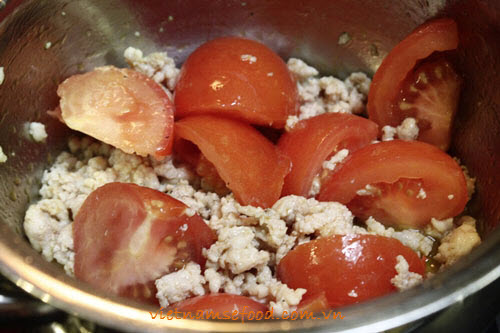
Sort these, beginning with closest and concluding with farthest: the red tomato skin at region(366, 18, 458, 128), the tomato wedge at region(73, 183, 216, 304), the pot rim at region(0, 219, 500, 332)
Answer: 1. the pot rim at region(0, 219, 500, 332)
2. the tomato wedge at region(73, 183, 216, 304)
3. the red tomato skin at region(366, 18, 458, 128)

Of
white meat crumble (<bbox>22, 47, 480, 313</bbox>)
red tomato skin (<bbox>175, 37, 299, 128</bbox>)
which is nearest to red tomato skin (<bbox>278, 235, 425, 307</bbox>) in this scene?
white meat crumble (<bbox>22, 47, 480, 313</bbox>)

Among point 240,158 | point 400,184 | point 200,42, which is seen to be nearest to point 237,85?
point 240,158

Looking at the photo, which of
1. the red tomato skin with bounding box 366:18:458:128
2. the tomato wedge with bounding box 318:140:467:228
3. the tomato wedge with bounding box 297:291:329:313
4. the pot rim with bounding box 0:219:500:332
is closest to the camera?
the pot rim with bounding box 0:219:500:332

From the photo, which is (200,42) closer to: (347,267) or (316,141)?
(316,141)

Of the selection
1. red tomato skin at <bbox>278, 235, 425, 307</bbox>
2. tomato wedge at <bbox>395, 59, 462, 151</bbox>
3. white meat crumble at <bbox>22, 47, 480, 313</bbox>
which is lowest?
white meat crumble at <bbox>22, 47, 480, 313</bbox>

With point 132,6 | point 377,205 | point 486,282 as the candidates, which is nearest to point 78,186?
point 132,6

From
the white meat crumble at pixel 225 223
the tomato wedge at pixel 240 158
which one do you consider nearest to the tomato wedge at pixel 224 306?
the white meat crumble at pixel 225 223

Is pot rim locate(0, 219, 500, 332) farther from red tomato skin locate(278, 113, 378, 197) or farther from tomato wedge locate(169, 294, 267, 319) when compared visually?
red tomato skin locate(278, 113, 378, 197)

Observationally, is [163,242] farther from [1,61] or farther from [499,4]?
[499,4]
